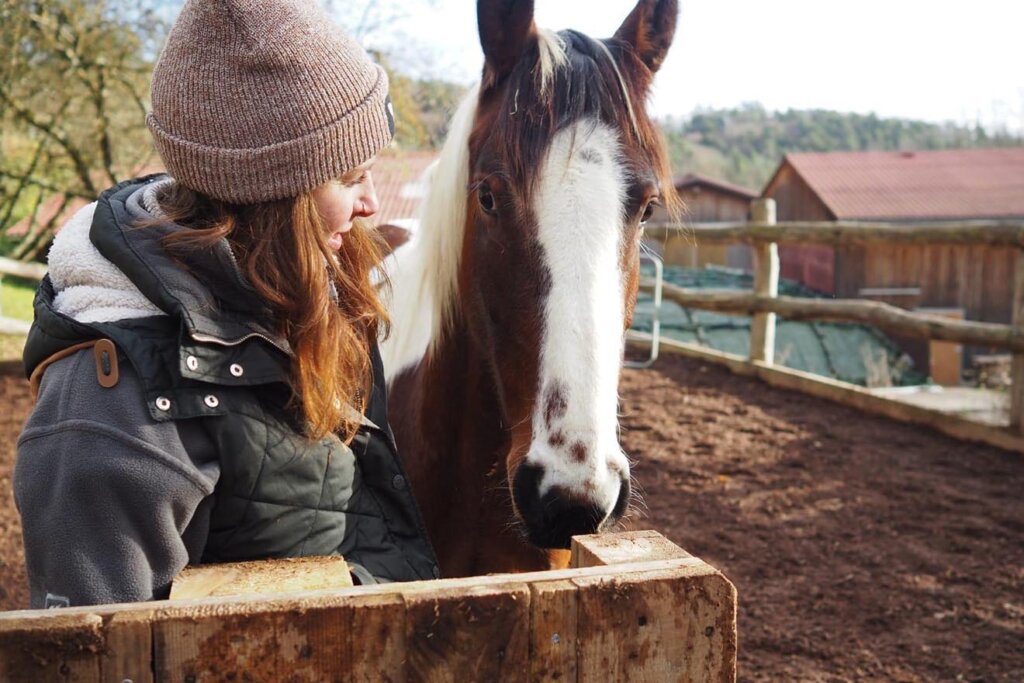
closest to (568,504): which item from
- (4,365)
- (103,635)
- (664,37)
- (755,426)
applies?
(103,635)

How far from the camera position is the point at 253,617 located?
28.0 inches

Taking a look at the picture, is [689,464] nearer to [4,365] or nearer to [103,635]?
[103,635]

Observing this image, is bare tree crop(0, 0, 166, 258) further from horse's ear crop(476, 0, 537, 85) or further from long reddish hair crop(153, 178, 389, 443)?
long reddish hair crop(153, 178, 389, 443)

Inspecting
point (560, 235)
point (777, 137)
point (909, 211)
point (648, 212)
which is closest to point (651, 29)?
point (648, 212)

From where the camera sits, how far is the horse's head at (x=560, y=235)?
1371 mm

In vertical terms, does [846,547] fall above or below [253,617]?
below

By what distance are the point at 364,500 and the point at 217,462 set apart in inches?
13.0

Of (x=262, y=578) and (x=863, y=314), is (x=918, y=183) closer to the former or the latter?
(x=863, y=314)

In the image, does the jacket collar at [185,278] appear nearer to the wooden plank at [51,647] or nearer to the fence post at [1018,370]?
the wooden plank at [51,647]

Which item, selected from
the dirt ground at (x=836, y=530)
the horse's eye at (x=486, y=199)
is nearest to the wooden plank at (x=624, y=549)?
the horse's eye at (x=486, y=199)

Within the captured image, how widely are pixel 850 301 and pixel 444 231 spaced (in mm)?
5805

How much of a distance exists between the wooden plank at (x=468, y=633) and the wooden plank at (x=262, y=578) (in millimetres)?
148

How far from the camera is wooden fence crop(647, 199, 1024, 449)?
5527mm

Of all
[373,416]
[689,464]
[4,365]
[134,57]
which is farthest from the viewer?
[134,57]
